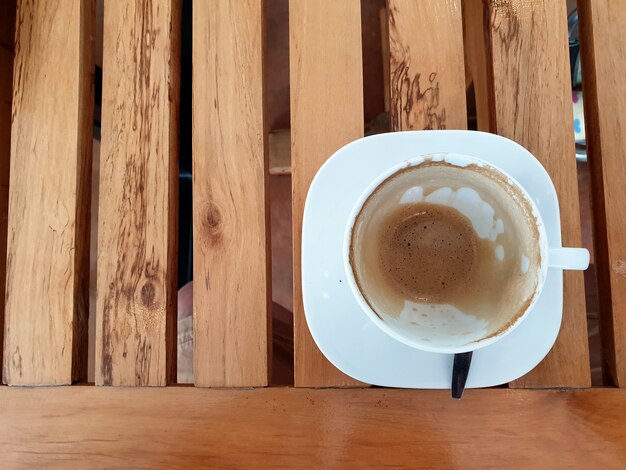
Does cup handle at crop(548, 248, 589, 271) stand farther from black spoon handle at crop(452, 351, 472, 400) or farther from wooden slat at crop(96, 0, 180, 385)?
wooden slat at crop(96, 0, 180, 385)

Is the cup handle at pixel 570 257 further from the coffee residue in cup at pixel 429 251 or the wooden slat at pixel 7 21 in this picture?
the wooden slat at pixel 7 21

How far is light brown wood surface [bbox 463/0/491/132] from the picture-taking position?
1.92 ft

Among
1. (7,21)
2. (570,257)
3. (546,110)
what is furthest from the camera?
(7,21)

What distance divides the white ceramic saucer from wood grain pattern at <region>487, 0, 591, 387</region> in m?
0.04

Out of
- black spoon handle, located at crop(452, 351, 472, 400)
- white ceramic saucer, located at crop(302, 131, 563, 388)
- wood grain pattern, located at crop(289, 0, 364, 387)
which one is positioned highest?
wood grain pattern, located at crop(289, 0, 364, 387)

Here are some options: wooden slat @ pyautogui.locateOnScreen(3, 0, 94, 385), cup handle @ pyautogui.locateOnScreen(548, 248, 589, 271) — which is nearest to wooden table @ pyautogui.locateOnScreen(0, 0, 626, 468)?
wooden slat @ pyautogui.locateOnScreen(3, 0, 94, 385)

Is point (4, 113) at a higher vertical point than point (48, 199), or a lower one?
higher

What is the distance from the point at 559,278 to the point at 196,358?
364 millimetres

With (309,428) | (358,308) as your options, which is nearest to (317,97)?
(358,308)

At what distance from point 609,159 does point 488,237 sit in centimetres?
15

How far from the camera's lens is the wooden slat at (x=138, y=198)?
1.63 ft

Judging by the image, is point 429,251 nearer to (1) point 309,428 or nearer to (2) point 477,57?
(1) point 309,428

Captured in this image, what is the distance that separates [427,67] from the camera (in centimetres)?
49

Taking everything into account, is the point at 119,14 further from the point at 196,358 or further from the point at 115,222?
the point at 196,358
